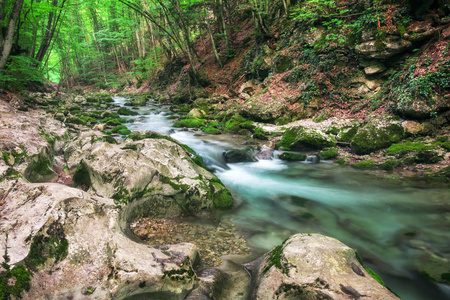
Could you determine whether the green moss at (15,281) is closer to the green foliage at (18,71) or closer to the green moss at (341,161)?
the green moss at (341,161)

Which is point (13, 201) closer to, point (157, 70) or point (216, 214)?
point (216, 214)

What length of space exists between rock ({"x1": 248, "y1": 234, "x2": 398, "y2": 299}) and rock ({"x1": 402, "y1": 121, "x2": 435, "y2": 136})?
6.79 meters

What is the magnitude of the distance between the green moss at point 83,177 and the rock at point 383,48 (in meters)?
11.0

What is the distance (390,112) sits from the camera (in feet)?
26.6

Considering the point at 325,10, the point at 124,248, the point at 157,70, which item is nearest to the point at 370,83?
the point at 325,10

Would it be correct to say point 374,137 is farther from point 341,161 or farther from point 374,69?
point 374,69

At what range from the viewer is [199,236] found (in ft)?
12.9

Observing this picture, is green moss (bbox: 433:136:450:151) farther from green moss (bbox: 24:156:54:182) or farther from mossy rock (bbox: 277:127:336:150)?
green moss (bbox: 24:156:54:182)

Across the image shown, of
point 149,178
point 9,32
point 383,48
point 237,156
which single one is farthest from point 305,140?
point 9,32

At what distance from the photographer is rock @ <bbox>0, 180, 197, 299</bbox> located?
206 cm

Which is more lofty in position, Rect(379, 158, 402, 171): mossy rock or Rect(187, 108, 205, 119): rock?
Rect(187, 108, 205, 119): rock

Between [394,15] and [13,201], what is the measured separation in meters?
12.5

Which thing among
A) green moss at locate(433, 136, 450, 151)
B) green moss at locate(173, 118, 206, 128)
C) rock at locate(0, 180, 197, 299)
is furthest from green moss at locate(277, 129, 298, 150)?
rock at locate(0, 180, 197, 299)

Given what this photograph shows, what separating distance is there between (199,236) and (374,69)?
1002cm
